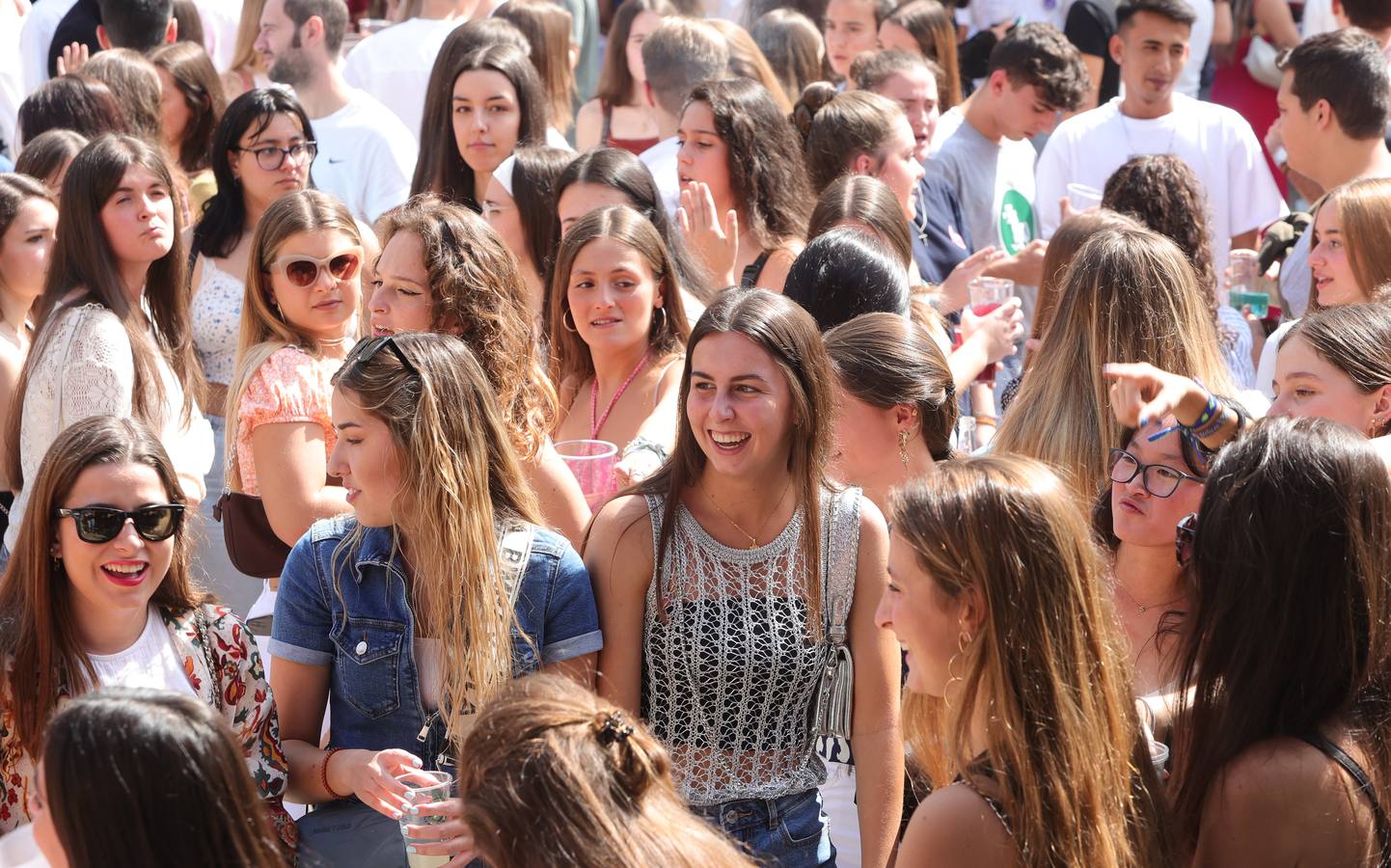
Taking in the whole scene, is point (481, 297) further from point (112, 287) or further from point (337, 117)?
point (337, 117)

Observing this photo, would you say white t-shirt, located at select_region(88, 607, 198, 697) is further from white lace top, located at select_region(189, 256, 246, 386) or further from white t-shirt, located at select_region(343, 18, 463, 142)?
white t-shirt, located at select_region(343, 18, 463, 142)

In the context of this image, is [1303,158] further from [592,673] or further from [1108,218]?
[592,673]

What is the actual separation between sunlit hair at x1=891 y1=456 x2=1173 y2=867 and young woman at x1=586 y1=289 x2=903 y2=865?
0.67 metres

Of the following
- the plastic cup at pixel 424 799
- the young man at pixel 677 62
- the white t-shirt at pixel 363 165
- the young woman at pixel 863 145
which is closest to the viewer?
the plastic cup at pixel 424 799

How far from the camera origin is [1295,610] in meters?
2.28

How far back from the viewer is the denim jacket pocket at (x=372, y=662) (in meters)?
2.91

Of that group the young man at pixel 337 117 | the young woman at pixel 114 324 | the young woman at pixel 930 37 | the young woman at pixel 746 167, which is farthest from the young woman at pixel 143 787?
the young woman at pixel 930 37

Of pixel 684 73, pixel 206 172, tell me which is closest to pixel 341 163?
pixel 206 172

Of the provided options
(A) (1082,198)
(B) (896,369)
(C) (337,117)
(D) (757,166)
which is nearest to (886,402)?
(B) (896,369)

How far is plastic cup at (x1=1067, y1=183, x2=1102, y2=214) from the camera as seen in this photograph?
20.3 ft

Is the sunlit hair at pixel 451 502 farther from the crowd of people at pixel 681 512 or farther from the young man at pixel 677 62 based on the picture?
the young man at pixel 677 62

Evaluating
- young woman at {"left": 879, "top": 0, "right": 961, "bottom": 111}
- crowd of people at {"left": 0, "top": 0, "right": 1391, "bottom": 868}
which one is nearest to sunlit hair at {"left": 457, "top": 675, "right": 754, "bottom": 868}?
crowd of people at {"left": 0, "top": 0, "right": 1391, "bottom": 868}

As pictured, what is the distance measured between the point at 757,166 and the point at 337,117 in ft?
7.41

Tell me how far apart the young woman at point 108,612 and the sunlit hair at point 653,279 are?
1.42 m
